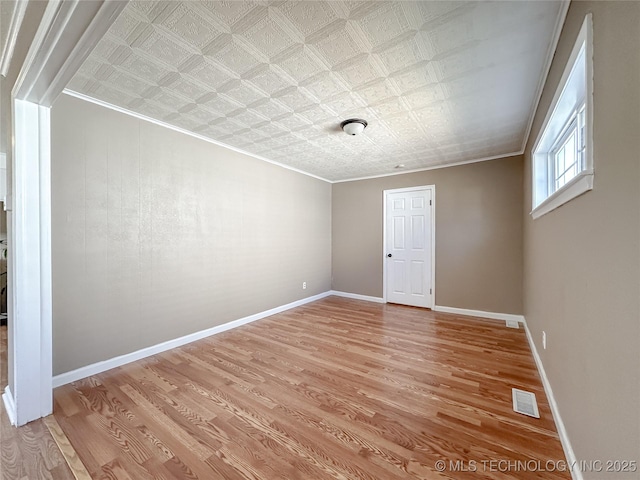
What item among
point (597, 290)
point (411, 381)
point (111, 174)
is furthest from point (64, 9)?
point (411, 381)

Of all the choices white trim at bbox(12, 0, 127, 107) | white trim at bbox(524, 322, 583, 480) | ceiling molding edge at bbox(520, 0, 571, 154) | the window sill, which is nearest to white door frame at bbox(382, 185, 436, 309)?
ceiling molding edge at bbox(520, 0, 571, 154)

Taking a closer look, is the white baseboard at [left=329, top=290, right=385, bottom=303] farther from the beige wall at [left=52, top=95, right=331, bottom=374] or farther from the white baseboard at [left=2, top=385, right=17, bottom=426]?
the white baseboard at [left=2, top=385, right=17, bottom=426]

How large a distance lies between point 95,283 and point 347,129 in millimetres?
2813

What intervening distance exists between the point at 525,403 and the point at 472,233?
2.66 m

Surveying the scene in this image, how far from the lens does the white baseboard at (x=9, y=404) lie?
1.70 meters

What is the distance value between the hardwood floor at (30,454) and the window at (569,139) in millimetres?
2950

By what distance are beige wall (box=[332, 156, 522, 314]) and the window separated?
4.25ft

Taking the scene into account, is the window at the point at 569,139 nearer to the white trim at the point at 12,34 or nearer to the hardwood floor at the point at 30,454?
the white trim at the point at 12,34

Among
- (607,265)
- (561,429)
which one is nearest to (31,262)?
(607,265)

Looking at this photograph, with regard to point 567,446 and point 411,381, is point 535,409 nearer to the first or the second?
point 567,446

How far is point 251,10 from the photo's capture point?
4.61 feet

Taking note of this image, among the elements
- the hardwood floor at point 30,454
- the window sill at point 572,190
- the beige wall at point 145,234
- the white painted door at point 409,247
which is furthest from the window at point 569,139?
the beige wall at point 145,234

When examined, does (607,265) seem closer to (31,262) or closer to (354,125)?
(354,125)

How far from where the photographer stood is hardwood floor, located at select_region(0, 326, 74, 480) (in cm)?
134
